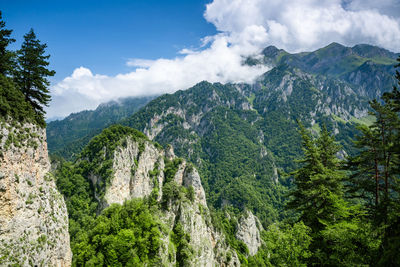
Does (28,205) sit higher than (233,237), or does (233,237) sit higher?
(28,205)

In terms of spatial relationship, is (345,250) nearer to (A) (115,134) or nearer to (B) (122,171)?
(B) (122,171)

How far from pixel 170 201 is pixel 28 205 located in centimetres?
2154

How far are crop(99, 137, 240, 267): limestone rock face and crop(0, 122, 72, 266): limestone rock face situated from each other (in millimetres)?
14052

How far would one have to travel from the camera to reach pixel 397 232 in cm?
1048

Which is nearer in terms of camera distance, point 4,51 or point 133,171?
point 4,51

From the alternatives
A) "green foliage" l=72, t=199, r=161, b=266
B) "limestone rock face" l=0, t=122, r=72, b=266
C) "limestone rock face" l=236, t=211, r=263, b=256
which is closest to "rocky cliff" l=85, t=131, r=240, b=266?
"green foliage" l=72, t=199, r=161, b=266

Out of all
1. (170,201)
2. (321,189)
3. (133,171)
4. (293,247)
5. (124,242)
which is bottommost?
(124,242)

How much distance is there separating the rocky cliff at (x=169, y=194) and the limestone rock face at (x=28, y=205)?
14.0 m

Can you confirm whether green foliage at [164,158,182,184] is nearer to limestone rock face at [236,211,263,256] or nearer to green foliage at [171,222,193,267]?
limestone rock face at [236,211,263,256]

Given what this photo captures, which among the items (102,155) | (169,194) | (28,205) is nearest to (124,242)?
(169,194)

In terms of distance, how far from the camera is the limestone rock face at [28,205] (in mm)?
19892

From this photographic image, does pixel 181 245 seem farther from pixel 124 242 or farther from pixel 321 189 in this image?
pixel 321 189

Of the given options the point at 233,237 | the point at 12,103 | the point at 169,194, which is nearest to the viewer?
the point at 12,103

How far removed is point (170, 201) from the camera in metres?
38.6
